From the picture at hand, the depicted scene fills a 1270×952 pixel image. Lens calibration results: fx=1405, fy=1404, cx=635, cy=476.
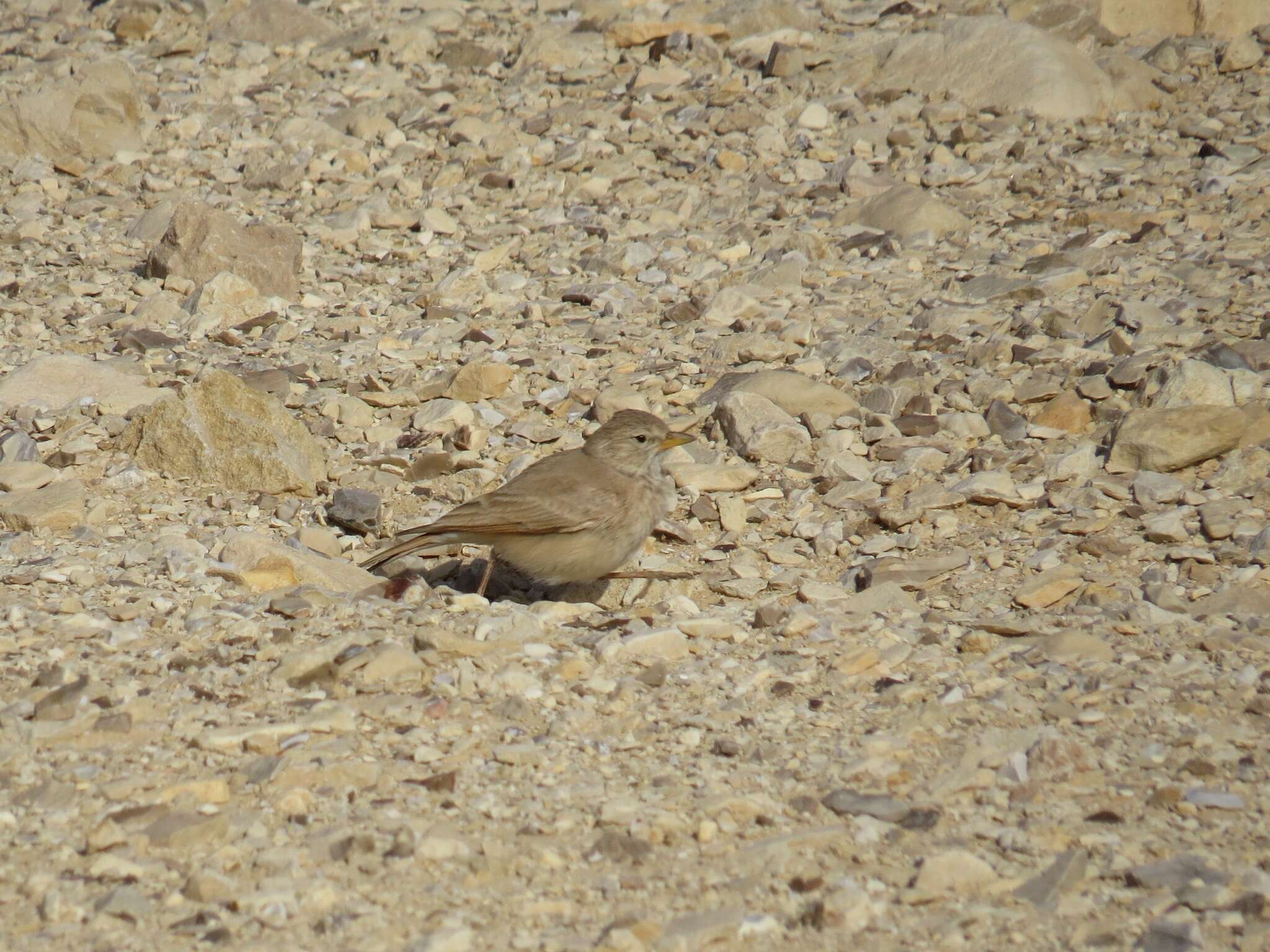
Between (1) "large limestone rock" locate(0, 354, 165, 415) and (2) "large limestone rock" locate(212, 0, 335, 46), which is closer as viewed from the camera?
(1) "large limestone rock" locate(0, 354, 165, 415)

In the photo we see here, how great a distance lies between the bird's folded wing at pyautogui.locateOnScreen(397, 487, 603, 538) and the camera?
6352mm

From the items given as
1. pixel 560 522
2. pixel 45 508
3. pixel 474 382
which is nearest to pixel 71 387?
pixel 45 508

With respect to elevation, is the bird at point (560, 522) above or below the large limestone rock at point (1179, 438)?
below

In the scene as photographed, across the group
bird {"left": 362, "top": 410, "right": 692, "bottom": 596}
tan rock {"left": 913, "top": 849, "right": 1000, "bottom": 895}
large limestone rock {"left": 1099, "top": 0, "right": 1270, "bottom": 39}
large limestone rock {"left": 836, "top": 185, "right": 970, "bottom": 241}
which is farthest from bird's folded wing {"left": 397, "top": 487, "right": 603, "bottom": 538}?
large limestone rock {"left": 1099, "top": 0, "right": 1270, "bottom": 39}

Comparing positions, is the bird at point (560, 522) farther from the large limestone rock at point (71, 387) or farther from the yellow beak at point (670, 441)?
the large limestone rock at point (71, 387)

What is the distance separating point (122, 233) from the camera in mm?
9812

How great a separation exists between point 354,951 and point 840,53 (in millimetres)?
9311

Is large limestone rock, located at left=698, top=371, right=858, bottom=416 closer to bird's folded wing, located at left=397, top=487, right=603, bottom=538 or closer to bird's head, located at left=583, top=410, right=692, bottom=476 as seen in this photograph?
bird's head, located at left=583, top=410, right=692, bottom=476

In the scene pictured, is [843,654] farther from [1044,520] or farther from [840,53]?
[840,53]

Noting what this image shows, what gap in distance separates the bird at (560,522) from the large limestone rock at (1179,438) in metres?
2.30

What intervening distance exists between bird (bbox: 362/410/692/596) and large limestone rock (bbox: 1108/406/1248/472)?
2296 millimetres

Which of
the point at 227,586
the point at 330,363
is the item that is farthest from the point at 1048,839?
the point at 330,363

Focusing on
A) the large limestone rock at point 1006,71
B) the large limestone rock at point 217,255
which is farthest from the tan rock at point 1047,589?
the large limestone rock at point 1006,71

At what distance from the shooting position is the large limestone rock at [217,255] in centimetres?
904
